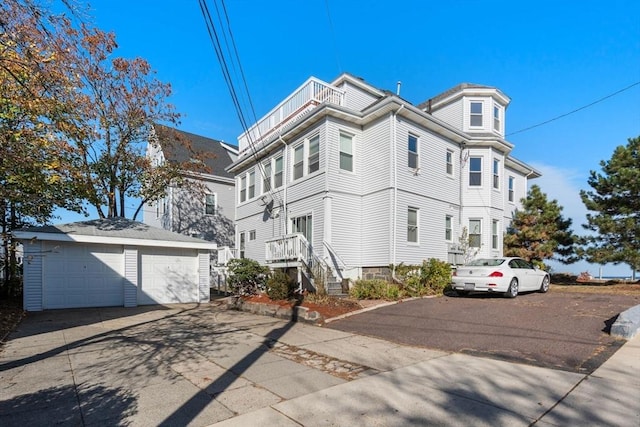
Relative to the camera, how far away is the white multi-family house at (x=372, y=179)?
45.5ft

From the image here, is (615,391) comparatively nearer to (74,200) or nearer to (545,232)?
(545,232)

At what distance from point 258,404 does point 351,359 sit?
2.17m

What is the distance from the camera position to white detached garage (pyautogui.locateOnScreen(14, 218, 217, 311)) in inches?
478

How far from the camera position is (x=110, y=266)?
13.5 meters

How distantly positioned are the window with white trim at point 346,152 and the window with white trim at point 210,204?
37.0 feet

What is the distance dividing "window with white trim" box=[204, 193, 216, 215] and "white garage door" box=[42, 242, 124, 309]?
9.25 meters

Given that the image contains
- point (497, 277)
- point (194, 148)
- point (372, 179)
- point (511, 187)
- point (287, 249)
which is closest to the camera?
point (497, 277)

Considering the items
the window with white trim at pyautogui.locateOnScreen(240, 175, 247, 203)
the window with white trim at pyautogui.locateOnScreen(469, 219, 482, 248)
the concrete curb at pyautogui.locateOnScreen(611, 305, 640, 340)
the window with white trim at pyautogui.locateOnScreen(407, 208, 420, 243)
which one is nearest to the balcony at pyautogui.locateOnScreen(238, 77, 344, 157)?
the window with white trim at pyautogui.locateOnScreen(240, 175, 247, 203)

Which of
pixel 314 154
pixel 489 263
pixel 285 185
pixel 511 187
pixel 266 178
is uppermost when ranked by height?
pixel 314 154

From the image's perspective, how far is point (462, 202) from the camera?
17266 mm

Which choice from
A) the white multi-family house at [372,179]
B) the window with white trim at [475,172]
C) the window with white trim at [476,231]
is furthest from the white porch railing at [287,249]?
the window with white trim at [475,172]

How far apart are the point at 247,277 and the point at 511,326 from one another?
867 cm

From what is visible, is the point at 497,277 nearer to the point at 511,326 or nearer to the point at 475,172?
the point at 511,326

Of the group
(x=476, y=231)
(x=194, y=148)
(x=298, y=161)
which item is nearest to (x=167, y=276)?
(x=298, y=161)
